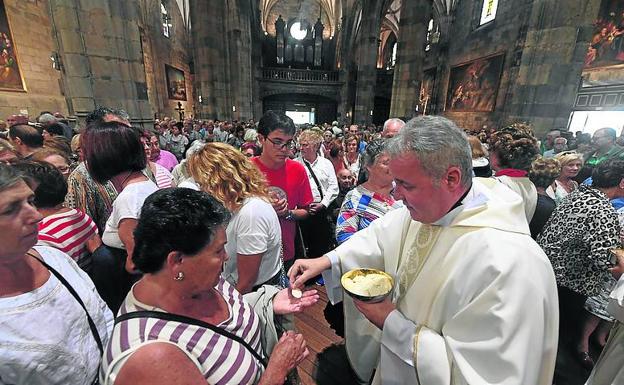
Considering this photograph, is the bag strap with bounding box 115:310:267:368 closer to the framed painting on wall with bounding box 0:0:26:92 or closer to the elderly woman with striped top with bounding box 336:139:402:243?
the elderly woman with striped top with bounding box 336:139:402:243

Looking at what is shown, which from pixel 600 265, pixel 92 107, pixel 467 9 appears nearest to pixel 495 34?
pixel 467 9

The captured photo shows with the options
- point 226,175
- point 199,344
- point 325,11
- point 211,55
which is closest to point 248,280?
point 226,175

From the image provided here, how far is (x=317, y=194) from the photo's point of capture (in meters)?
3.55

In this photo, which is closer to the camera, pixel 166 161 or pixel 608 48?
pixel 166 161

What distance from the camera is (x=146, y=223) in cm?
99

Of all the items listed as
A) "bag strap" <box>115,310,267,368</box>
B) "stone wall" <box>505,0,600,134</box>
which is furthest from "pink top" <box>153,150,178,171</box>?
"stone wall" <box>505,0,600,134</box>

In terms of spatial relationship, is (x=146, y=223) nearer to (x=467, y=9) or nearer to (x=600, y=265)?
(x=600, y=265)

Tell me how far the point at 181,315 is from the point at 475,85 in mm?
19487

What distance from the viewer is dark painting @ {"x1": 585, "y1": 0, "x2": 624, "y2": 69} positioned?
33.7 feet

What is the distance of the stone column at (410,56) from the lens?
11.0m

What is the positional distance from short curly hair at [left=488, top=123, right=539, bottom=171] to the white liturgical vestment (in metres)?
1.66

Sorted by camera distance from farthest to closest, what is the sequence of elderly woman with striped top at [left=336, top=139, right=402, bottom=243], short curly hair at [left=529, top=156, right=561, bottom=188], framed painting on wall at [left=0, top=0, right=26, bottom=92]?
1. framed painting on wall at [left=0, top=0, right=26, bottom=92]
2. short curly hair at [left=529, top=156, right=561, bottom=188]
3. elderly woman with striped top at [left=336, top=139, right=402, bottom=243]

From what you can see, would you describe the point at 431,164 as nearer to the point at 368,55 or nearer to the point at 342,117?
the point at 368,55

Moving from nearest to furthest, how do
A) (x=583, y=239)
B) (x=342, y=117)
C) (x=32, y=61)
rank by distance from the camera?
1. (x=583, y=239)
2. (x=32, y=61)
3. (x=342, y=117)
